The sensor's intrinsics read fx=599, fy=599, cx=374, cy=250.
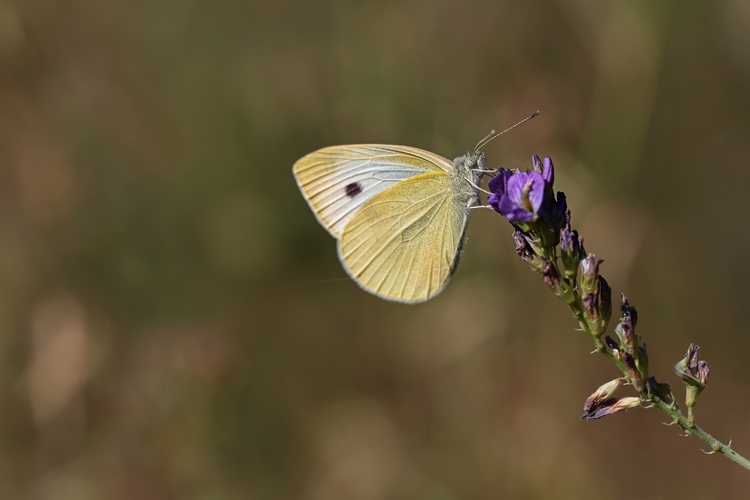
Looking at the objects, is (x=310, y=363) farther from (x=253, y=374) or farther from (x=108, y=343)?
(x=108, y=343)

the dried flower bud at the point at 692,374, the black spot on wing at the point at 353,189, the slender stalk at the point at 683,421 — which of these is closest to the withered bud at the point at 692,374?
the dried flower bud at the point at 692,374

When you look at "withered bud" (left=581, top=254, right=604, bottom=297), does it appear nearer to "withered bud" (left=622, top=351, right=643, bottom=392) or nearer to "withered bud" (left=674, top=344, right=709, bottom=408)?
"withered bud" (left=622, top=351, right=643, bottom=392)

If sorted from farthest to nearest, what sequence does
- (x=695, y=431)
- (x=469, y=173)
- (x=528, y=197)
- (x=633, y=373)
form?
(x=469, y=173) < (x=528, y=197) < (x=633, y=373) < (x=695, y=431)

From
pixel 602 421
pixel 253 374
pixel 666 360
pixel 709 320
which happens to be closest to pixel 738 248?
pixel 709 320

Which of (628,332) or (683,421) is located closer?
(683,421)


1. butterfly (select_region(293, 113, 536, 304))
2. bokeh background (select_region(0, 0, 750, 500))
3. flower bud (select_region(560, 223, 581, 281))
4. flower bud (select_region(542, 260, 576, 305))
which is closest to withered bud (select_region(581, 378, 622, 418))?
flower bud (select_region(542, 260, 576, 305))

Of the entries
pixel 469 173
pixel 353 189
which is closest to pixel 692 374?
pixel 469 173

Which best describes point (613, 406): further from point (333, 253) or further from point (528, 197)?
point (333, 253)
